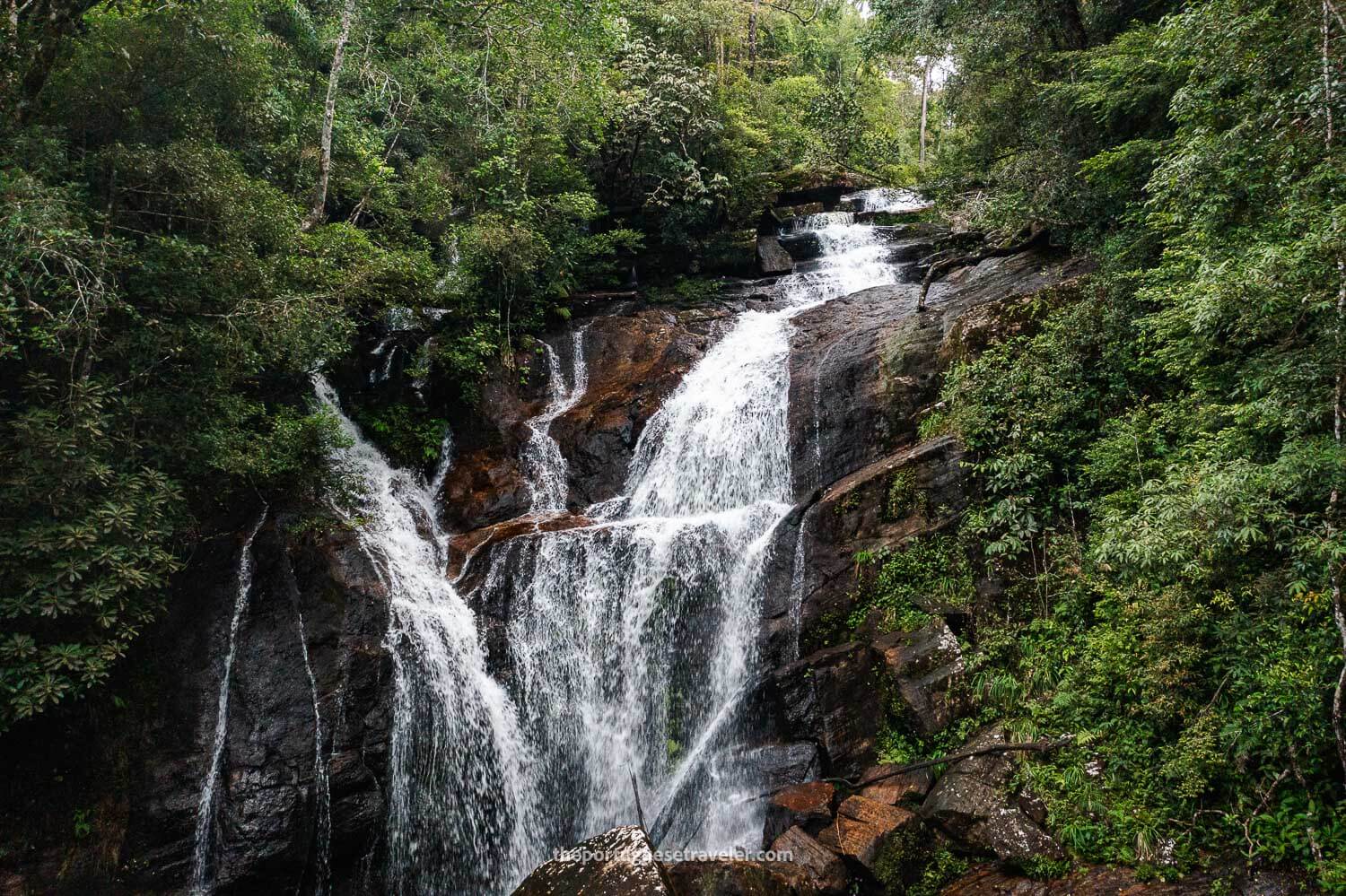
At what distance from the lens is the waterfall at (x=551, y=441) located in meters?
13.0

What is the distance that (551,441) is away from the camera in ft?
45.1

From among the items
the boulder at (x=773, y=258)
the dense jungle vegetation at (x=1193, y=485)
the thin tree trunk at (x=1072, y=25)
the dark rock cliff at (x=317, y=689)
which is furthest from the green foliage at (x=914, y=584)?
the boulder at (x=773, y=258)

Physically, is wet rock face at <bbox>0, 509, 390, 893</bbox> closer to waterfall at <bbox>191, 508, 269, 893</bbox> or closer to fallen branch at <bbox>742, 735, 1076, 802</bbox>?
waterfall at <bbox>191, 508, 269, 893</bbox>

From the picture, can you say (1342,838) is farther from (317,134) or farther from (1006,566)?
(317,134)

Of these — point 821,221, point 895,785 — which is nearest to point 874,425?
point 895,785

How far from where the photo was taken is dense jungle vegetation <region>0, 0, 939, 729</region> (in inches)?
257

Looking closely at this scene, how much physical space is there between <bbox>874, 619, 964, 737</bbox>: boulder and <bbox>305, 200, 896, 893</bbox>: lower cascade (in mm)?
2058

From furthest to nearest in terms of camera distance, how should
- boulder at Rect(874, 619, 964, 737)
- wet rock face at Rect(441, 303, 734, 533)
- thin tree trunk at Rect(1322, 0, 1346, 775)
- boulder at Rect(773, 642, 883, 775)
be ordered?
wet rock face at Rect(441, 303, 734, 533)
boulder at Rect(773, 642, 883, 775)
boulder at Rect(874, 619, 964, 737)
thin tree trunk at Rect(1322, 0, 1346, 775)

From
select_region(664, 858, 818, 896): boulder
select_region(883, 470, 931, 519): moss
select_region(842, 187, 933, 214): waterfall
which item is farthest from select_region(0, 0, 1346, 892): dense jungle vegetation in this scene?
select_region(842, 187, 933, 214): waterfall

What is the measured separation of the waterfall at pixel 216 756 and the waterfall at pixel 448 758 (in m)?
1.72

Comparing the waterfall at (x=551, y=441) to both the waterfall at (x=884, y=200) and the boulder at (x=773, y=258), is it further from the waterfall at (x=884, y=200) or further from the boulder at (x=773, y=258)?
the waterfall at (x=884, y=200)

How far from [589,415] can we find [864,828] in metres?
9.35

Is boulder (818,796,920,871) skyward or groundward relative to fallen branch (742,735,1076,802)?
groundward

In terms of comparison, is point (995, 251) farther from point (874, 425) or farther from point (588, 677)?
point (588, 677)
